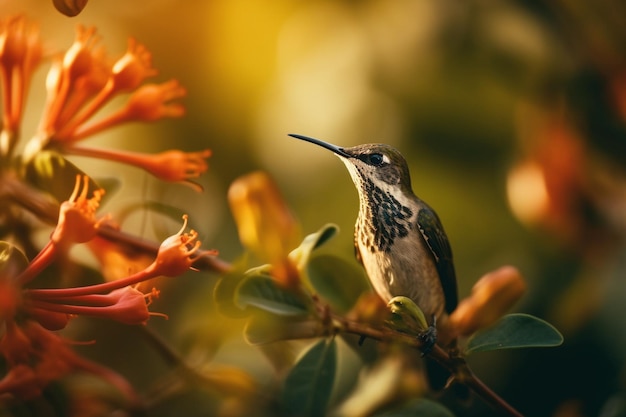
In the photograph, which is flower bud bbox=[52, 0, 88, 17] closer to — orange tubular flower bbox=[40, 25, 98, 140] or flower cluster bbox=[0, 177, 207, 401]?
flower cluster bbox=[0, 177, 207, 401]

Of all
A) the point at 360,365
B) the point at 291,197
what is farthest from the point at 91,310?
the point at 291,197

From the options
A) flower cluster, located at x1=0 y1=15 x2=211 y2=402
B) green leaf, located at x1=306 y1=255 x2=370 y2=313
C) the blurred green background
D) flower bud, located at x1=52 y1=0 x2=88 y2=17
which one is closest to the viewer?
flower bud, located at x1=52 y1=0 x2=88 y2=17

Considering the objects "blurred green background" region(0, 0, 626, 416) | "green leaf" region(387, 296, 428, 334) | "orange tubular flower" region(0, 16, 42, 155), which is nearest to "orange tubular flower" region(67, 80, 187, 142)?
"orange tubular flower" region(0, 16, 42, 155)

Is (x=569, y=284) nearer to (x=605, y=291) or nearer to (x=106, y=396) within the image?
(x=605, y=291)

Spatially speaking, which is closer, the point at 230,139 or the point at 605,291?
the point at 605,291

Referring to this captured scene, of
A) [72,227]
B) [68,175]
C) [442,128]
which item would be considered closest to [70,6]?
[72,227]

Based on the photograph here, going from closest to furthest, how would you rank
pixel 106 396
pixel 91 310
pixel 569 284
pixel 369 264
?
pixel 91 310
pixel 369 264
pixel 106 396
pixel 569 284
